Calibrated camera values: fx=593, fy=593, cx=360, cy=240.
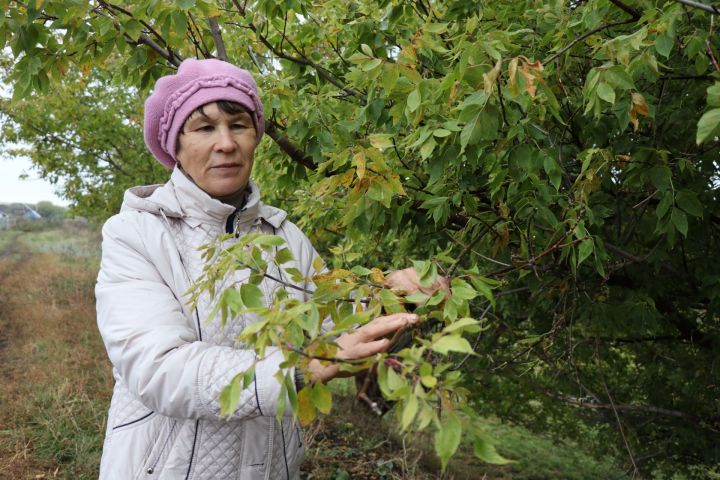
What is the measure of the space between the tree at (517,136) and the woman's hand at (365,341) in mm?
354

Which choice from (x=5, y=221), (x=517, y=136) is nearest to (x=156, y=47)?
(x=517, y=136)

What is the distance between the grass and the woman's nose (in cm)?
95

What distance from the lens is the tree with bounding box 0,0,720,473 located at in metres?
1.96

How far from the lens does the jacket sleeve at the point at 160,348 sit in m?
1.48

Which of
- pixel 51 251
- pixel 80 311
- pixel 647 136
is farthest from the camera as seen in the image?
pixel 51 251

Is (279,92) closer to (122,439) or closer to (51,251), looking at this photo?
(122,439)

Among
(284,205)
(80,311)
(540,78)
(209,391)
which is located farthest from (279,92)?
(80,311)

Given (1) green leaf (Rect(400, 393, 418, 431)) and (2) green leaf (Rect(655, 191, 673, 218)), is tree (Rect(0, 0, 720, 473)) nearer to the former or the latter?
(2) green leaf (Rect(655, 191, 673, 218))

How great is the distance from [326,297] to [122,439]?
95 cm

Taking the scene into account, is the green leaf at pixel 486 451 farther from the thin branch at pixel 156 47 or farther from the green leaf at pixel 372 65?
the thin branch at pixel 156 47

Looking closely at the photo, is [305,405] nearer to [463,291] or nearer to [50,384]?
[463,291]

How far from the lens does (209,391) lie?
Answer: 59.0 inches

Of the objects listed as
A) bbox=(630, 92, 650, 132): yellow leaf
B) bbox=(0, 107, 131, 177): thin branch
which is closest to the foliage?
bbox=(630, 92, 650, 132): yellow leaf

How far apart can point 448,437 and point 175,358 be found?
2.71ft
